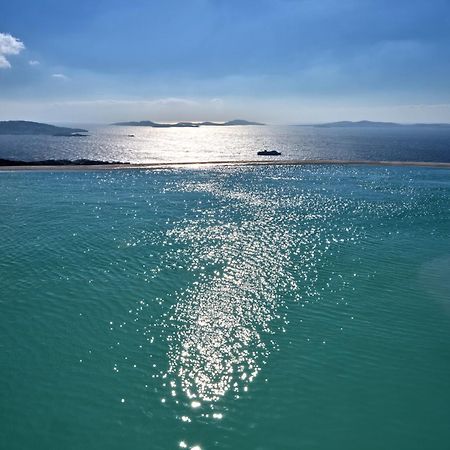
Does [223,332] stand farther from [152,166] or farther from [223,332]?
[152,166]

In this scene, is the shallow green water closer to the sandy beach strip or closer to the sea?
the sea

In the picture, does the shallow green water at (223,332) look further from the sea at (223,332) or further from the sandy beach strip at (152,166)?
the sandy beach strip at (152,166)

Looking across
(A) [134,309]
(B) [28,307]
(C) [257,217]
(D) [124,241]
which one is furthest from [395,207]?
(B) [28,307]

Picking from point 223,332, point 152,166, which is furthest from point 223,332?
point 152,166

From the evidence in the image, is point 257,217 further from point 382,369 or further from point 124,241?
point 382,369

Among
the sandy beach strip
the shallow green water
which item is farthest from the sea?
the sandy beach strip

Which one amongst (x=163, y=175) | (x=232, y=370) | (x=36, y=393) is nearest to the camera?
(x=36, y=393)

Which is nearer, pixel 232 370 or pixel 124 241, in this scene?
pixel 232 370
